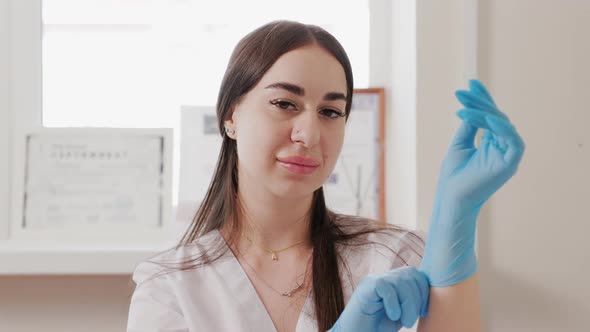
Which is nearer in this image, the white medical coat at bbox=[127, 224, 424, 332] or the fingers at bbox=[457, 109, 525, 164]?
the fingers at bbox=[457, 109, 525, 164]

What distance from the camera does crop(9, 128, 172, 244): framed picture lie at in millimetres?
1637

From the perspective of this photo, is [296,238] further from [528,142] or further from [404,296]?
[528,142]

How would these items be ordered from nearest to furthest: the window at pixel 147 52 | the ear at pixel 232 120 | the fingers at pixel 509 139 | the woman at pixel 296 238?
1. the fingers at pixel 509 139
2. the woman at pixel 296 238
3. the ear at pixel 232 120
4. the window at pixel 147 52

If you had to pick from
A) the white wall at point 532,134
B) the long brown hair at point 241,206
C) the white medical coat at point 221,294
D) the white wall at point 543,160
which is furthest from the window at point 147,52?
the white medical coat at point 221,294

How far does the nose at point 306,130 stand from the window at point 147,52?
81 cm

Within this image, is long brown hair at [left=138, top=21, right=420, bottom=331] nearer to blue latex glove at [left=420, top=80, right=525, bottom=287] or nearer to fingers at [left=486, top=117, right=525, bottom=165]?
blue latex glove at [left=420, top=80, right=525, bottom=287]

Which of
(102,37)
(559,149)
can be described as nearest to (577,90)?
(559,149)

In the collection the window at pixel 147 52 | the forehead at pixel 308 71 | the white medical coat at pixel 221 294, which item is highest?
the window at pixel 147 52

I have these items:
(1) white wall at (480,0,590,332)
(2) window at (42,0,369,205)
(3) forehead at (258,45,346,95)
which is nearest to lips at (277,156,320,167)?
(3) forehead at (258,45,346,95)

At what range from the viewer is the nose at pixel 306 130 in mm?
1019

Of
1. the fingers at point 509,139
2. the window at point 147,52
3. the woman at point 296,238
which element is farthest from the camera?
the window at point 147,52

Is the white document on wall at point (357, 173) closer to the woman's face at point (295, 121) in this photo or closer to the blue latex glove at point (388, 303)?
the woman's face at point (295, 121)

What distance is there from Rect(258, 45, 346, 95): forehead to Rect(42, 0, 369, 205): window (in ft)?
2.46

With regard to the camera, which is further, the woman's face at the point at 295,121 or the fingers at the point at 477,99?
the woman's face at the point at 295,121
